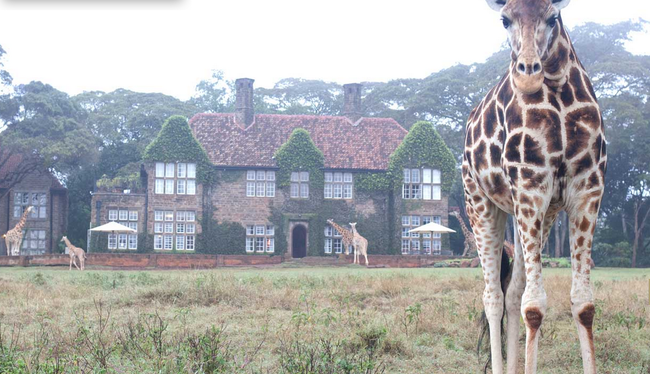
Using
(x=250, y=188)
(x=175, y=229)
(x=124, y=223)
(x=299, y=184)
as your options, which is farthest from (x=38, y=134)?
(x=299, y=184)

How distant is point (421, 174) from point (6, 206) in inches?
1013

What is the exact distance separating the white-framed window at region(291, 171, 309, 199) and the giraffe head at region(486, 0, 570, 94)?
3691 cm

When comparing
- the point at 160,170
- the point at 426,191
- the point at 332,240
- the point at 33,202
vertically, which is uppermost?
the point at 160,170

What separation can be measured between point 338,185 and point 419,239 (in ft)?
18.2

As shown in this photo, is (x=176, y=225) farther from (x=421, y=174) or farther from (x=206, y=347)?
(x=206, y=347)

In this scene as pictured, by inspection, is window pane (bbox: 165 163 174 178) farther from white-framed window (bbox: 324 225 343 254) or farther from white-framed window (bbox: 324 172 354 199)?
white-framed window (bbox: 324 225 343 254)

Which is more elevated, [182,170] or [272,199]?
[182,170]

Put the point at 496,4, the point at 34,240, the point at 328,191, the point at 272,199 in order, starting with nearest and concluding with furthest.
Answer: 1. the point at 496,4
2. the point at 272,199
3. the point at 328,191
4. the point at 34,240

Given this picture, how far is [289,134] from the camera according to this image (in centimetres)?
4381

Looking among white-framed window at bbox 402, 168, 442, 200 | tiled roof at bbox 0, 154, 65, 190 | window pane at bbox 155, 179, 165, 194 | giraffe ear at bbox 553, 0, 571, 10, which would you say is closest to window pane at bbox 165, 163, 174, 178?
window pane at bbox 155, 179, 165, 194

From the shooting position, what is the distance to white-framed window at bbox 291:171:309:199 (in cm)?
4194

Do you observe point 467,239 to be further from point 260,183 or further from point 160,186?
point 160,186

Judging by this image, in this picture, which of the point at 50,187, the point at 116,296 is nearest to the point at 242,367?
the point at 116,296

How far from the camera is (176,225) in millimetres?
40875
